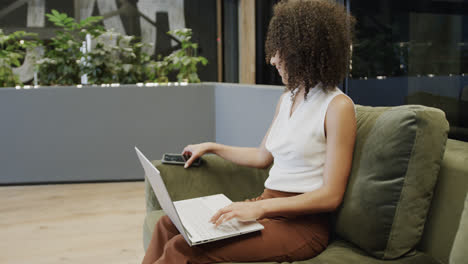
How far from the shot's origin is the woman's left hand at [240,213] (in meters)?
1.15

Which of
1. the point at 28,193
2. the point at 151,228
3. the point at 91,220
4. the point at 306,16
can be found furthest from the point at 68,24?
the point at 306,16

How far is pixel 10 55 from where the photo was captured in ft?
13.2

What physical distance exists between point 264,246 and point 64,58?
11.6 ft

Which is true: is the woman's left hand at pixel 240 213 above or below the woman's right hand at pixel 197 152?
below

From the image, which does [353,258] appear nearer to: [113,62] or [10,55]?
[113,62]

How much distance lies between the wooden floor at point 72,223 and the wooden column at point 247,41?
140cm

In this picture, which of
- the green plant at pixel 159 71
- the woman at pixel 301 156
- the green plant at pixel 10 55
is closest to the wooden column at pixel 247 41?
the green plant at pixel 159 71

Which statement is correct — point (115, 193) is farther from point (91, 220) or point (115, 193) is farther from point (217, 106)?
point (217, 106)

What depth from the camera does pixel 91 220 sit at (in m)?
2.92

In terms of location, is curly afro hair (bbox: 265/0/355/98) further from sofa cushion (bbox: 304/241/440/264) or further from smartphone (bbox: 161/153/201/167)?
smartphone (bbox: 161/153/201/167)

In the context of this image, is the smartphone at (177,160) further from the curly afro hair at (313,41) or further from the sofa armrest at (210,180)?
the curly afro hair at (313,41)

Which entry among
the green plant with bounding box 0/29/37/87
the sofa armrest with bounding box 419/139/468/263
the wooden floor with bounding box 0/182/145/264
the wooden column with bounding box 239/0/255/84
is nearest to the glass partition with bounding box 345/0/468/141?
the sofa armrest with bounding box 419/139/468/263

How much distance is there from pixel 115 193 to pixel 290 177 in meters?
2.58

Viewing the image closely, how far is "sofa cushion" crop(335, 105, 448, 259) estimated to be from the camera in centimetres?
112
